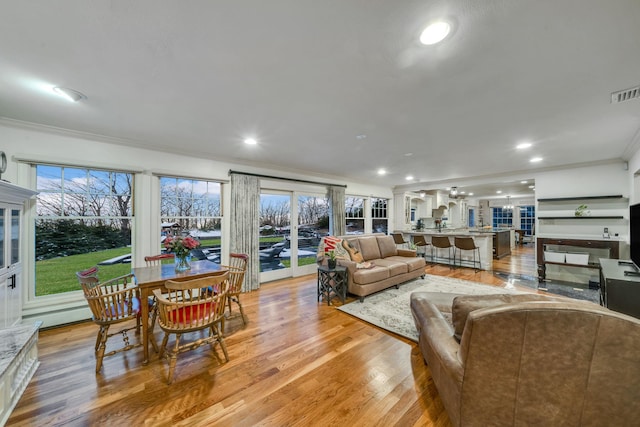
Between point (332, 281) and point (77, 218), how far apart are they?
374 cm

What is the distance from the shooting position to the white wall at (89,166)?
280 cm

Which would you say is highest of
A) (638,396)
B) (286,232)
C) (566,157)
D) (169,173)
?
(566,157)

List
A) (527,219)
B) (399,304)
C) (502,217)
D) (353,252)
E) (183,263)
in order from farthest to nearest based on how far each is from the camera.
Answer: (502,217)
(527,219)
(353,252)
(399,304)
(183,263)

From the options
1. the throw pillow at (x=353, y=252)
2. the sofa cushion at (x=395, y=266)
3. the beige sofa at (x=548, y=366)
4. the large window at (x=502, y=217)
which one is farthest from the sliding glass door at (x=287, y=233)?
the large window at (x=502, y=217)

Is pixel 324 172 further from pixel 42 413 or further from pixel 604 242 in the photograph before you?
pixel 604 242

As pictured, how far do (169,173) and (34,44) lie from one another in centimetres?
233

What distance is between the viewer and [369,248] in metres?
4.96

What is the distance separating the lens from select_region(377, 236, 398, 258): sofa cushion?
5.23 meters

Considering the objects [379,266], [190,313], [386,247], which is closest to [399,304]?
[379,266]

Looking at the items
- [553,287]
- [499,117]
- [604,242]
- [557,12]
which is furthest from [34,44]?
[604,242]

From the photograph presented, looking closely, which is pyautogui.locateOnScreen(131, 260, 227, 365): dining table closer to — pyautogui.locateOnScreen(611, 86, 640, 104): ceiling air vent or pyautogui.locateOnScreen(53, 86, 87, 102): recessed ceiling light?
pyautogui.locateOnScreen(53, 86, 87, 102): recessed ceiling light

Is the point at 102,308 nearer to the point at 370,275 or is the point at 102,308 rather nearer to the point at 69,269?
the point at 69,269

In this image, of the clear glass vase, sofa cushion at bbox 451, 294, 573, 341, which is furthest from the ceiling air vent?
the clear glass vase

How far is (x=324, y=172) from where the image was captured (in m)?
5.84
